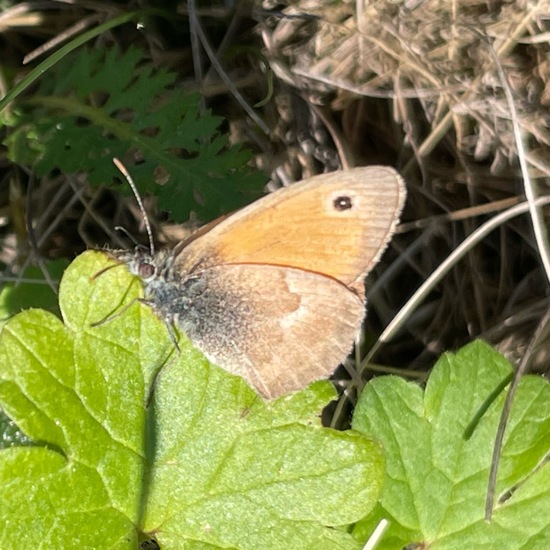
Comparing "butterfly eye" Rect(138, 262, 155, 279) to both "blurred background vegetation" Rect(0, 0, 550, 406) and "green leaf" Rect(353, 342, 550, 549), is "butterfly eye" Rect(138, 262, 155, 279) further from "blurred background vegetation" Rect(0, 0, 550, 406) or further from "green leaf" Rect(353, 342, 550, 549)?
"blurred background vegetation" Rect(0, 0, 550, 406)

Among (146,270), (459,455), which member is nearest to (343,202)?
(146,270)

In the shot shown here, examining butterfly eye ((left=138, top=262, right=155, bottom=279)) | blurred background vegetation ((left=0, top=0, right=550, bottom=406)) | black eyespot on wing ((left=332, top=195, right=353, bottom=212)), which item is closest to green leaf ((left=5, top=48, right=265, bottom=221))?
blurred background vegetation ((left=0, top=0, right=550, bottom=406))

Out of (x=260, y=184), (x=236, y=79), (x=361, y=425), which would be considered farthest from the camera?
(x=236, y=79)

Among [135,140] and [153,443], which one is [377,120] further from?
[153,443]

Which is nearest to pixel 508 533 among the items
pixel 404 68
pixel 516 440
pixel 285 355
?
pixel 516 440

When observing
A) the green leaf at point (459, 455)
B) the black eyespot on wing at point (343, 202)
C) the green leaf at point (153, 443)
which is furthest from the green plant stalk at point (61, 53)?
the green leaf at point (459, 455)

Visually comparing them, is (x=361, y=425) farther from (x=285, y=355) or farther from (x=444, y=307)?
(x=444, y=307)
